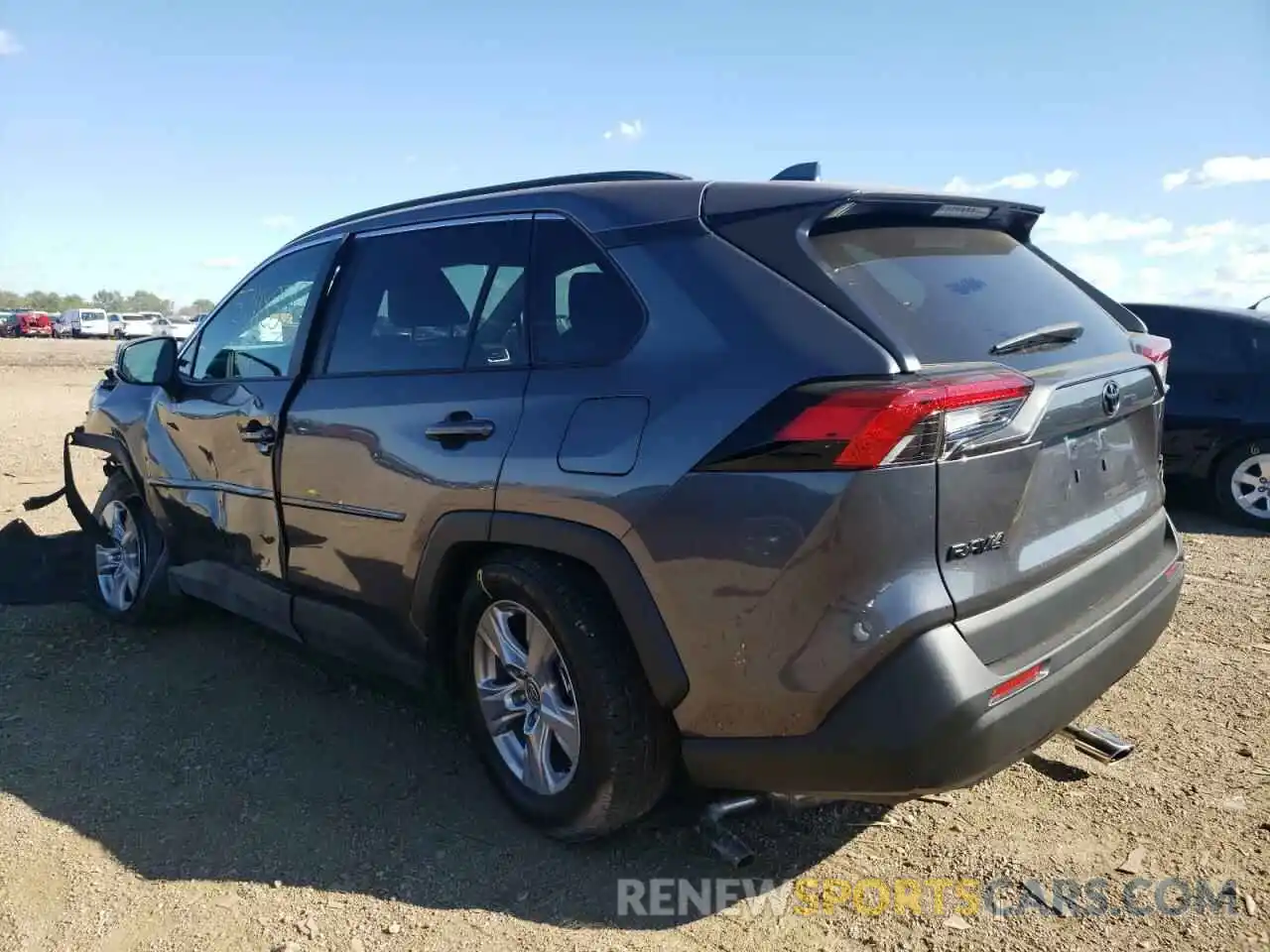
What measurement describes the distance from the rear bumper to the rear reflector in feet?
0.05

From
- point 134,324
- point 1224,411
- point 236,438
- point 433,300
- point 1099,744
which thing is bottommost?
point 134,324

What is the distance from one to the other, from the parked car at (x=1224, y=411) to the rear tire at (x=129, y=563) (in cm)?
659

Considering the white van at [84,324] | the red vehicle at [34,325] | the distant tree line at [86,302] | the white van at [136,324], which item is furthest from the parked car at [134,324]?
the distant tree line at [86,302]

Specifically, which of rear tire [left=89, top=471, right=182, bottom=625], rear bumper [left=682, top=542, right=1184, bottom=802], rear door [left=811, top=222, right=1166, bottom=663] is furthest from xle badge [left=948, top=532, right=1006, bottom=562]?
rear tire [left=89, top=471, right=182, bottom=625]

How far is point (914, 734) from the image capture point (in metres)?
2.17

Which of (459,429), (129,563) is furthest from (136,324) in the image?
(459,429)

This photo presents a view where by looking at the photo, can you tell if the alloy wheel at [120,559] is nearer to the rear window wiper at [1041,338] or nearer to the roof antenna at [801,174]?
the roof antenna at [801,174]

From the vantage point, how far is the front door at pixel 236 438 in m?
3.79

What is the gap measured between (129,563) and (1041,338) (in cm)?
446

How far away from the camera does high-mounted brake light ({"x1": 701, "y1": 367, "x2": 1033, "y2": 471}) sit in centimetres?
213

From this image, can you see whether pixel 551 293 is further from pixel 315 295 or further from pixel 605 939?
pixel 605 939

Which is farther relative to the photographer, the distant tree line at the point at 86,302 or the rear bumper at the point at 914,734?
the distant tree line at the point at 86,302

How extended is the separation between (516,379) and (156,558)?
2875 millimetres

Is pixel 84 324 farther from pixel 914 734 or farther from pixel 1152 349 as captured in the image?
pixel 914 734
